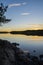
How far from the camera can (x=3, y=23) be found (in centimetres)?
2011

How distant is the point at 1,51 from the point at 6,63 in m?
1.31

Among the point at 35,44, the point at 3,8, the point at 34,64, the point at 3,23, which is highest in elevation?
the point at 3,8

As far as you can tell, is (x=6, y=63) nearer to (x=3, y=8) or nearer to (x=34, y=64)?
(x=34, y=64)

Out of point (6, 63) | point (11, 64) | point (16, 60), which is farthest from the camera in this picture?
point (16, 60)

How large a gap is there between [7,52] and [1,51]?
590mm

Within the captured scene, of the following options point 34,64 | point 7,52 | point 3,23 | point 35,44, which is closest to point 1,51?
point 7,52

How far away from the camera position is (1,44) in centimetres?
1590

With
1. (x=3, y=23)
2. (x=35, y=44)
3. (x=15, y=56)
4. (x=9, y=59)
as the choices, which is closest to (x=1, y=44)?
(x=15, y=56)

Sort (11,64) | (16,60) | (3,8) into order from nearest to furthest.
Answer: (11,64) → (16,60) → (3,8)

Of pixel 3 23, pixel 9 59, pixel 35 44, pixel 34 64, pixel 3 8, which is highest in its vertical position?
pixel 3 8

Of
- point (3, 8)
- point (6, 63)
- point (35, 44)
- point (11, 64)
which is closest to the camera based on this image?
point (6, 63)

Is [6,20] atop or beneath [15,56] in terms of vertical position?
atop

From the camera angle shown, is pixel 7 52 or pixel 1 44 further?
pixel 1 44

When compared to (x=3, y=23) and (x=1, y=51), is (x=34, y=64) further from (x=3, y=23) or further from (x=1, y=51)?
(x=3, y=23)
